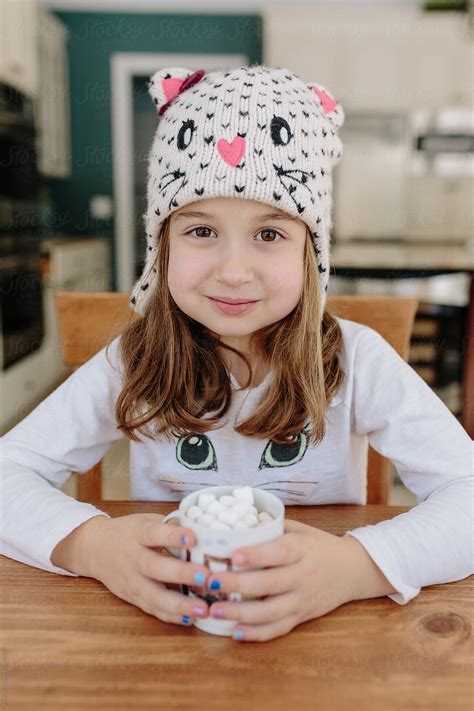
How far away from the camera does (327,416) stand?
96 cm

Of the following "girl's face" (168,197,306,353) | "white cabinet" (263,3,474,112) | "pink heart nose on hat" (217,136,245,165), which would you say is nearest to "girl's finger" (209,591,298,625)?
"girl's face" (168,197,306,353)

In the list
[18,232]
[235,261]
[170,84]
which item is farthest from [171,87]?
[18,232]

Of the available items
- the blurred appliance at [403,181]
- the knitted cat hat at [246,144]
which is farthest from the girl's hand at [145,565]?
the blurred appliance at [403,181]

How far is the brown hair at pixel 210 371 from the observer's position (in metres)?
0.91

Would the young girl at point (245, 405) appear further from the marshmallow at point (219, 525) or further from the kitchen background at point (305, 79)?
the kitchen background at point (305, 79)

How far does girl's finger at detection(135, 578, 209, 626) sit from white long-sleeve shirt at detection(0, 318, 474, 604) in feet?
0.43

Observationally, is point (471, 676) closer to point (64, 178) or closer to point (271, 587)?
point (271, 587)

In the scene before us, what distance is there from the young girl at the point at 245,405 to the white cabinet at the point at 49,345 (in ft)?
6.63

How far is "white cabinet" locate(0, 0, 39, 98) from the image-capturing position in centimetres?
333

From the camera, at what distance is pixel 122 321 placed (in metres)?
1.07

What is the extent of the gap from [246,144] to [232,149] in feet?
0.06

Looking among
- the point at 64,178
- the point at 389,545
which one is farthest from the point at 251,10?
the point at 389,545

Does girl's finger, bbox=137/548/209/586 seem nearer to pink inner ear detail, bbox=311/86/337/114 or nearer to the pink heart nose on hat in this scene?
the pink heart nose on hat

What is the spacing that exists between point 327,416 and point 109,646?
1.71 ft
